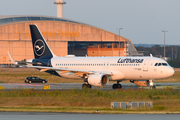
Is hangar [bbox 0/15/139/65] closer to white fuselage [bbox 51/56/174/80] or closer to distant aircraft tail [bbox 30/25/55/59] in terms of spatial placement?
distant aircraft tail [bbox 30/25/55/59]

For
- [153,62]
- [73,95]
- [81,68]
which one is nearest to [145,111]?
[73,95]

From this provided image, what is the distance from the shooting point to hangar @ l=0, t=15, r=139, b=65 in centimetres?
10369

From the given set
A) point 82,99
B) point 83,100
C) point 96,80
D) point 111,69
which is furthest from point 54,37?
point 83,100

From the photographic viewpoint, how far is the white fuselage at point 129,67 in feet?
138

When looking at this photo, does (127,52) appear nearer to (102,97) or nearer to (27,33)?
(27,33)

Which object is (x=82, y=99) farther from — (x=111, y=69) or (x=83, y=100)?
(x=111, y=69)

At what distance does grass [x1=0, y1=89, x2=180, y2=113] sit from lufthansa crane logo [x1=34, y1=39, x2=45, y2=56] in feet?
53.6

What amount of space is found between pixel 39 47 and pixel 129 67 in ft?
49.7

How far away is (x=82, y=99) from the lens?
30.9 m

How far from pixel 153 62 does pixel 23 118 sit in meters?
25.4

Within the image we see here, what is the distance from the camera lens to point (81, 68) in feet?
154

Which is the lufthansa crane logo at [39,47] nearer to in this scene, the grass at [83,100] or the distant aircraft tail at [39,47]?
the distant aircraft tail at [39,47]

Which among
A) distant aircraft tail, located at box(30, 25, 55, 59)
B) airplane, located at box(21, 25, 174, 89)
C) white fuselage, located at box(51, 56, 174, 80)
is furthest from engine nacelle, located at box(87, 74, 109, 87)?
distant aircraft tail, located at box(30, 25, 55, 59)

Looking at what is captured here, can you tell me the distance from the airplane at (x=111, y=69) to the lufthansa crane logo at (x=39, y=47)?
6.34 ft
